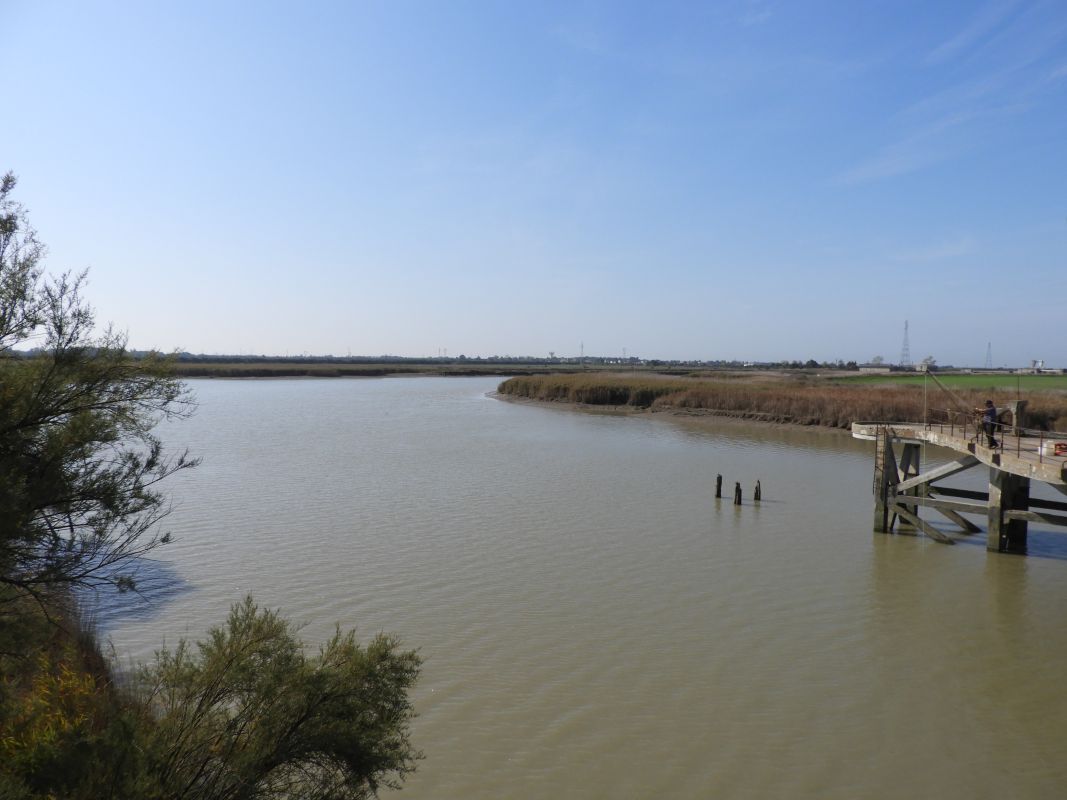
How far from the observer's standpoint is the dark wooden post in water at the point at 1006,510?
55.4ft

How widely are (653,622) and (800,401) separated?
129ft

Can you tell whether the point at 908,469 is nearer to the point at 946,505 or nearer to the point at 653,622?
the point at 946,505

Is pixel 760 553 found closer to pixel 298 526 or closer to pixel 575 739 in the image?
pixel 575 739

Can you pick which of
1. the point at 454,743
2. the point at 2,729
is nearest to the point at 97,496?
the point at 2,729

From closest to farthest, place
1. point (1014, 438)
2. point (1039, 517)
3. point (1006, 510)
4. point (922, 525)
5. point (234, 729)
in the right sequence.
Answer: point (234, 729), point (1039, 517), point (1006, 510), point (1014, 438), point (922, 525)

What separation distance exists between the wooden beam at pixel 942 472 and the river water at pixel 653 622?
5.67ft

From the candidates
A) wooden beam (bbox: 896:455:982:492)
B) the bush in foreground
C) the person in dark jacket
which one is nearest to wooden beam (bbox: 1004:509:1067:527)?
wooden beam (bbox: 896:455:982:492)

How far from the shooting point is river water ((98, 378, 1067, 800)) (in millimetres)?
8422

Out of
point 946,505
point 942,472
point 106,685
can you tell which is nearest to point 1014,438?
point 942,472

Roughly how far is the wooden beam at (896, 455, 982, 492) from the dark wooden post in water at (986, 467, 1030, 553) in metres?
0.55

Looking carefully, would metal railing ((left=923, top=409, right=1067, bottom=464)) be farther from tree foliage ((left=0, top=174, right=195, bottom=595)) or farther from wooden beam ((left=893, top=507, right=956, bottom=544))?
tree foliage ((left=0, top=174, right=195, bottom=595))

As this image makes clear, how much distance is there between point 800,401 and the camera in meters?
48.4

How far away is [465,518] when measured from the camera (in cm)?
2025

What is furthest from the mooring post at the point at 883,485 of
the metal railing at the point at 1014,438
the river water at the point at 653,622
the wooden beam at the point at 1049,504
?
the wooden beam at the point at 1049,504
